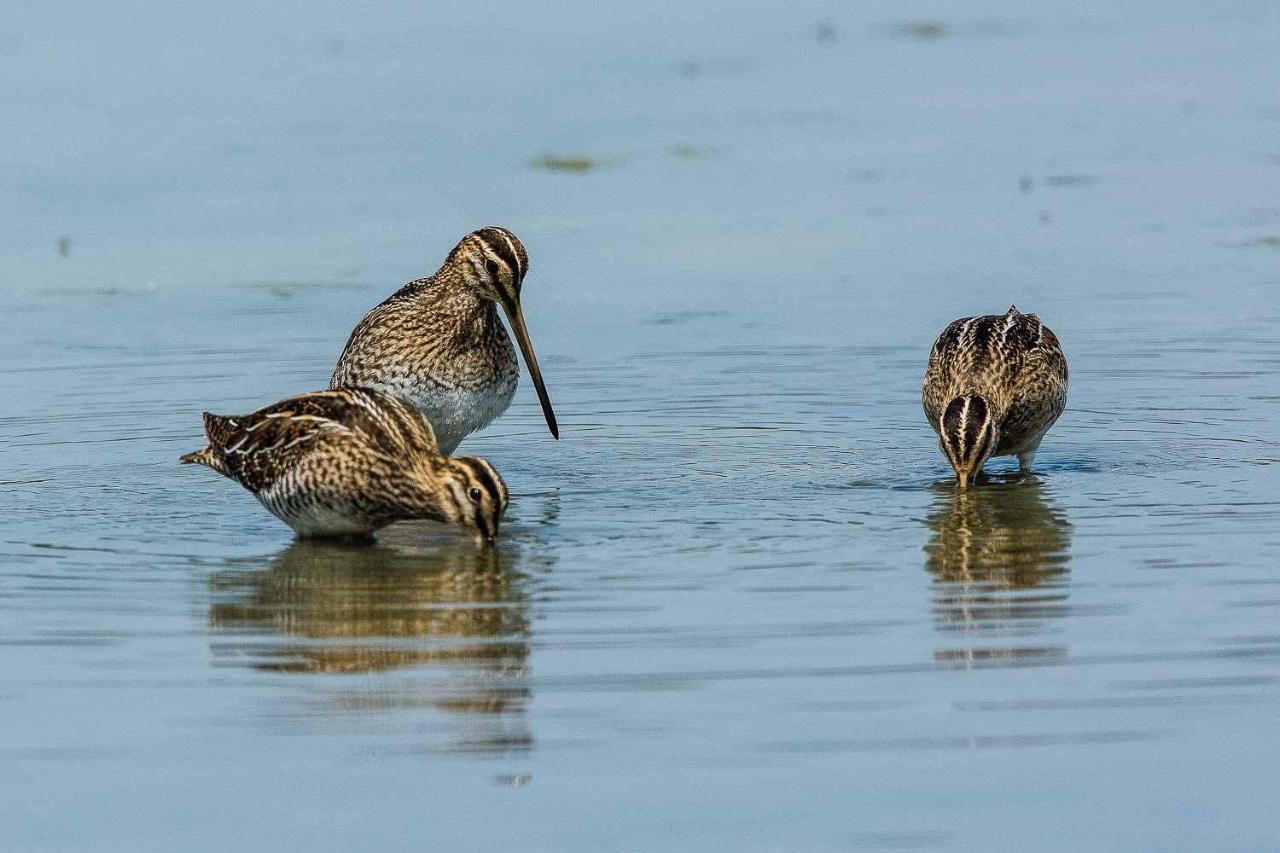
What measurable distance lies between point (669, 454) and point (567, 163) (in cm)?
947

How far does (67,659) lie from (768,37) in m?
22.0

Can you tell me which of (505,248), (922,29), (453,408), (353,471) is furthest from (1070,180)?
(353,471)

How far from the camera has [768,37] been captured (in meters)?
30.6

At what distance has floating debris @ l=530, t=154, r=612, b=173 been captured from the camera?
23.0 m

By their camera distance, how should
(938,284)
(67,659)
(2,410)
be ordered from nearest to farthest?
(67,659), (2,410), (938,284)

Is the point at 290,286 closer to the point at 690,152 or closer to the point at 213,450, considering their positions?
the point at 690,152

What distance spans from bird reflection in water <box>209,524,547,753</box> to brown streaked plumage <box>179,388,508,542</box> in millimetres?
185

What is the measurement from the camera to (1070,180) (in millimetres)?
22359

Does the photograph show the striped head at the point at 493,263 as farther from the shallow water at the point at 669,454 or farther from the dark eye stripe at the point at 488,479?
the dark eye stripe at the point at 488,479

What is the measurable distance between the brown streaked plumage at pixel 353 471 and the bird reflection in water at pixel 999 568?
84.8 inches

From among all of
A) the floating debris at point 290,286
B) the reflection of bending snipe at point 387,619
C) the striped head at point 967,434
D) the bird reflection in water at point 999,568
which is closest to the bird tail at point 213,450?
the reflection of bending snipe at point 387,619

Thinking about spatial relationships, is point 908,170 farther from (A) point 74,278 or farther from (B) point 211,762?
(B) point 211,762

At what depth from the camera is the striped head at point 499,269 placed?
46.9 ft

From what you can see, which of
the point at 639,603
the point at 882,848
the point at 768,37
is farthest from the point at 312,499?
the point at 768,37
